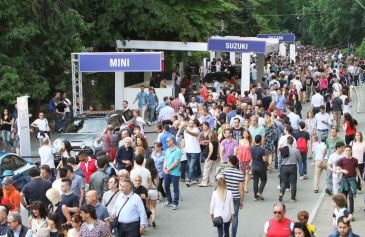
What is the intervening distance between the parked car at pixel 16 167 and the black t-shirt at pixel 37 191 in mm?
4133

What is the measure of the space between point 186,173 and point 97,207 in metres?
9.26

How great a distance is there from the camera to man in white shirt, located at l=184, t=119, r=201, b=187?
66.7 ft

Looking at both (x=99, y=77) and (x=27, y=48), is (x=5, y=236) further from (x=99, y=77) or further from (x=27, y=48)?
(x=99, y=77)

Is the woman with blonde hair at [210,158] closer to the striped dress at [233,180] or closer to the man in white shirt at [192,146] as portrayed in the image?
the man in white shirt at [192,146]

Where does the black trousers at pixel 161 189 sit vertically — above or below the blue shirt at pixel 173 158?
A: below

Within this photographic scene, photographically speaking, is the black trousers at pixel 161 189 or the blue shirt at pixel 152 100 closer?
the black trousers at pixel 161 189

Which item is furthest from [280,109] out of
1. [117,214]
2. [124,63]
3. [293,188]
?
[117,214]

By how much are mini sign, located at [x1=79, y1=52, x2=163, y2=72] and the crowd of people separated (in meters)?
2.81

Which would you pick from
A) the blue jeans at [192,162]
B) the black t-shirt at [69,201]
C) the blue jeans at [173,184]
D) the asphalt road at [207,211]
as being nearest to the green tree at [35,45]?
the blue jeans at [192,162]

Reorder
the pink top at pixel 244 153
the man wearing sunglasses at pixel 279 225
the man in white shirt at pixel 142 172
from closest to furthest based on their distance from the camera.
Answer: the man wearing sunglasses at pixel 279 225, the man in white shirt at pixel 142 172, the pink top at pixel 244 153

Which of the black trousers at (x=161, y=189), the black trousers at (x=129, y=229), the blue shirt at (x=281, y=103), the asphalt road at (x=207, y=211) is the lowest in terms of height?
the asphalt road at (x=207, y=211)

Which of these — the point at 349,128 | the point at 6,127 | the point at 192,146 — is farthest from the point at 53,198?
the point at 6,127

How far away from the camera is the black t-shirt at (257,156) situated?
59.7 ft

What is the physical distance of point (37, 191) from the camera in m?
14.5
